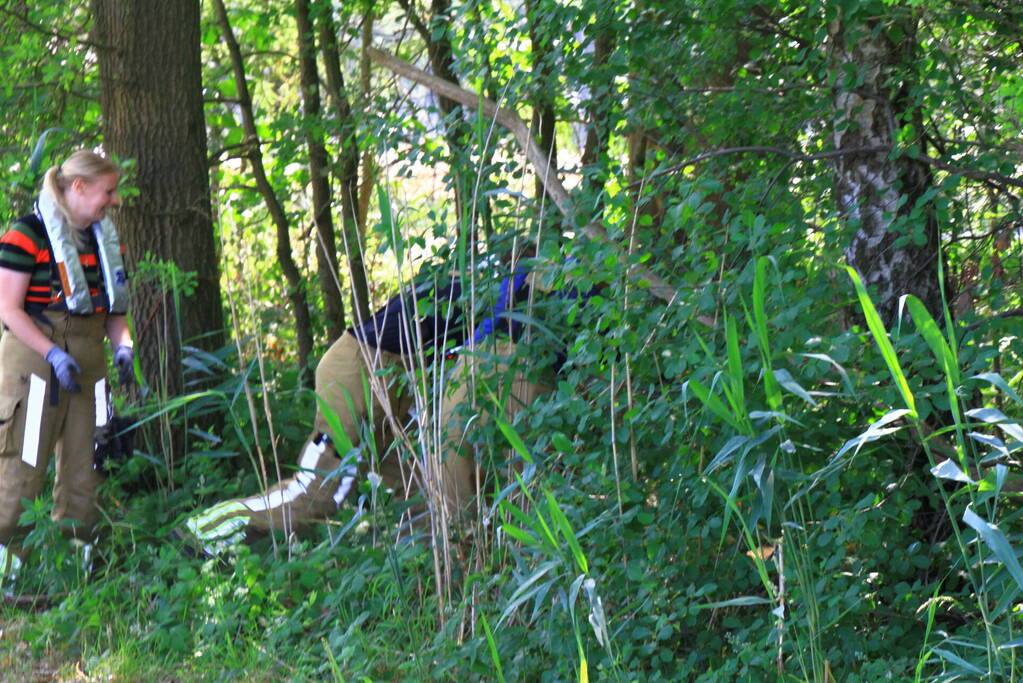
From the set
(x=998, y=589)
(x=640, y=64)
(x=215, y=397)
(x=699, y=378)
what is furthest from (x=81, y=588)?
(x=998, y=589)

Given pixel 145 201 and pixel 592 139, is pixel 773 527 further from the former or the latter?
pixel 145 201

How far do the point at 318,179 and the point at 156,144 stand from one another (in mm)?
1634

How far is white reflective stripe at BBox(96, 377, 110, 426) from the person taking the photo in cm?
496

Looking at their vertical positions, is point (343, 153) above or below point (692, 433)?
above

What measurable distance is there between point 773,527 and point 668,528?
0.32 m

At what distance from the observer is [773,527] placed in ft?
11.5

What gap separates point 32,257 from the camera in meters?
4.62

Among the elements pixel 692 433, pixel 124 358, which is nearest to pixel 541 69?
pixel 692 433

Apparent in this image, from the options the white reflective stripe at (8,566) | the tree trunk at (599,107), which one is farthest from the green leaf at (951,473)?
the white reflective stripe at (8,566)

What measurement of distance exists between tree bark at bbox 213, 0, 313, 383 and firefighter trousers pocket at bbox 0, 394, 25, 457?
2314 millimetres

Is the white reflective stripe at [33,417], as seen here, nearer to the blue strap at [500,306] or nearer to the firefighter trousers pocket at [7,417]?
the firefighter trousers pocket at [7,417]

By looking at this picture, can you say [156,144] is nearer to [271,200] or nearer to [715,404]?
[271,200]

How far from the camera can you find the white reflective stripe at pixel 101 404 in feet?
16.3

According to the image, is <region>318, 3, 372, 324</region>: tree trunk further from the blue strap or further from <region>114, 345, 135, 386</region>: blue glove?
the blue strap
